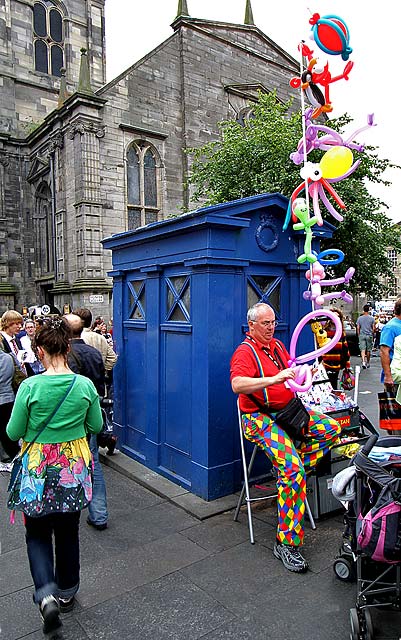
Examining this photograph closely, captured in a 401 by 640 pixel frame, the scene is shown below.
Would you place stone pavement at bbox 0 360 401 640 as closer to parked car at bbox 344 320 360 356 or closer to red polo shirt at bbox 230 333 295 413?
red polo shirt at bbox 230 333 295 413

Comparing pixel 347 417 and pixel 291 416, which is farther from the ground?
pixel 291 416

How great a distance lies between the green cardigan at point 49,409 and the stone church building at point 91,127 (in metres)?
13.3

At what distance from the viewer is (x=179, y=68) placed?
18344mm

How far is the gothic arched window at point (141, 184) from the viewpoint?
17.4 meters

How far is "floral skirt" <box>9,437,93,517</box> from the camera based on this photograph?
261 centimetres

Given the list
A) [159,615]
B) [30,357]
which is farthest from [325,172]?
[30,357]

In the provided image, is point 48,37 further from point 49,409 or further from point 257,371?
point 49,409

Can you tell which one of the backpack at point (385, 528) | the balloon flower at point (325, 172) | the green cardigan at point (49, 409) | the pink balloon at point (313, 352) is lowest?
the backpack at point (385, 528)

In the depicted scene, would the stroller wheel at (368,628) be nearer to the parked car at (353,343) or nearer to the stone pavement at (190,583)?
the stone pavement at (190,583)

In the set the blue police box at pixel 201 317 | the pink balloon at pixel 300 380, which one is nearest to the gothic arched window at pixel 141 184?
the blue police box at pixel 201 317

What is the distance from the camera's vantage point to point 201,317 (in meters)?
4.35

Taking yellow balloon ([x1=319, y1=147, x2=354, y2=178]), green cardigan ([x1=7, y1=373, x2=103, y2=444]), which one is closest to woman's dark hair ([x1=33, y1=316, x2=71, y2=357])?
green cardigan ([x1=7, y1=373, x2=103, y2=444])

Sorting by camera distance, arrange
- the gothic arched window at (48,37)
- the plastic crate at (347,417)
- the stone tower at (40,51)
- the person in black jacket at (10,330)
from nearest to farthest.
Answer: the plastic crate at (347,417) → the person in black jacket at (10,330) → the stone tower at (40,51) → the gothic arched window at (48,37)

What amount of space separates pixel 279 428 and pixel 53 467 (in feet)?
5.33
